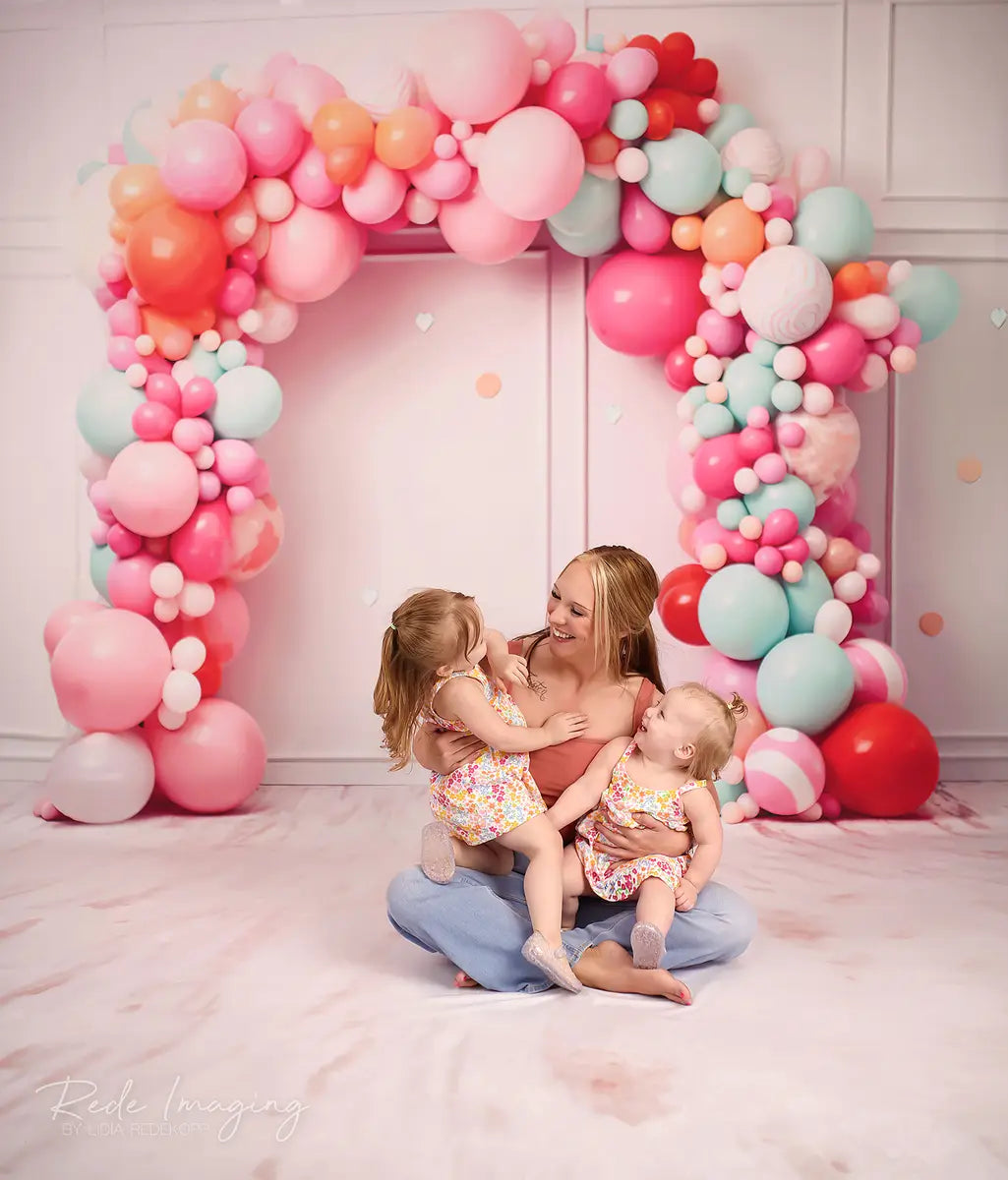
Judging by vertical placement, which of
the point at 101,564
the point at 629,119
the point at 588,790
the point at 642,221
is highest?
the point at 629,119

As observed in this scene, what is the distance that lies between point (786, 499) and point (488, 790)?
1.68 meters

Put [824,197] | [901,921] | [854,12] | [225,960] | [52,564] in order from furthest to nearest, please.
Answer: [52,564], [854,12], [824,197], [901,921], [225,960]

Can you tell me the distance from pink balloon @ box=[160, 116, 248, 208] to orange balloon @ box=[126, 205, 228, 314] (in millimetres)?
65

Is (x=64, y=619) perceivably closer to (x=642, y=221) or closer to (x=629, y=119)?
(x=642, y=221)

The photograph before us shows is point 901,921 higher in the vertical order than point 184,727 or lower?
lower

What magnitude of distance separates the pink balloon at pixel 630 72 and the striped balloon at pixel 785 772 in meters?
1.90

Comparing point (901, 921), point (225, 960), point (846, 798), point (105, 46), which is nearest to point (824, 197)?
point (846, 798)

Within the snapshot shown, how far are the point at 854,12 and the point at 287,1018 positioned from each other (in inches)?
139

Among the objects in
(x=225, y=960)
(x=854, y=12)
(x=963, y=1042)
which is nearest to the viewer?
(x=963, y=1042)

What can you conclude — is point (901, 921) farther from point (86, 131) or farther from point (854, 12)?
point (86, 131)

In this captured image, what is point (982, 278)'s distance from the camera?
3.93 metres

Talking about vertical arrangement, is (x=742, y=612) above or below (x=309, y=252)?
below

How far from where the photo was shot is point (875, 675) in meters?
3.51

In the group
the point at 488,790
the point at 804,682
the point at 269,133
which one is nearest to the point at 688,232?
the point at 269,133
